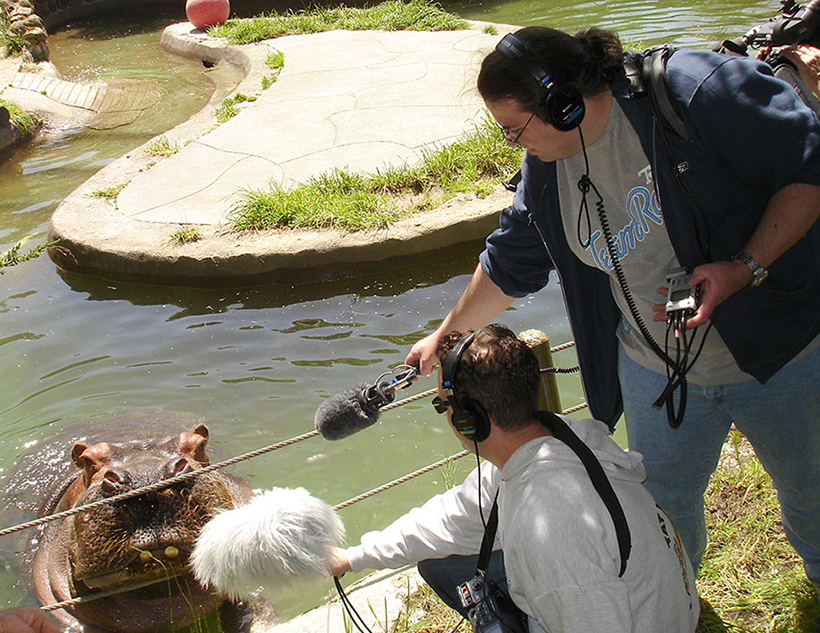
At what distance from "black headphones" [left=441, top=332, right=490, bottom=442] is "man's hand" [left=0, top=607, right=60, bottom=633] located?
1.08m

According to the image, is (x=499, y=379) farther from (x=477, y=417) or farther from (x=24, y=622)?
(x=24, y=622)

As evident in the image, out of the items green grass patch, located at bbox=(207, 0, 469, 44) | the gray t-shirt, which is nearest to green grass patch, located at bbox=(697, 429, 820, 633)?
the gray t-shirt

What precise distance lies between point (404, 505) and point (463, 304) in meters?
1.74

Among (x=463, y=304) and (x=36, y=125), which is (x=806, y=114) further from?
(x=36, y=125)

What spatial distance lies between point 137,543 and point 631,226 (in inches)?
81.5

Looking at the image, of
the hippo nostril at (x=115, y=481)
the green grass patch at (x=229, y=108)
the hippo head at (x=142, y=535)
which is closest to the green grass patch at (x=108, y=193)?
the green grass patch at (x=229, y=108)

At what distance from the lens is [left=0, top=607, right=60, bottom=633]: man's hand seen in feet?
6.07

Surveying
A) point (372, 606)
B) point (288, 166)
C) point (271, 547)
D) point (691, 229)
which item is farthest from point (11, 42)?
point (691, 229)

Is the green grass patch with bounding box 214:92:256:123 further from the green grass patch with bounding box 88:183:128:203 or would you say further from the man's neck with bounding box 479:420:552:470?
the man's neck with bounding box 479:420:552:470

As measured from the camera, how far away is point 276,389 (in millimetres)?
5086

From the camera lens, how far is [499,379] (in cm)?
196

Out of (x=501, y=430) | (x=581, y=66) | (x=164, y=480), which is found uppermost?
(x=581, y=66)

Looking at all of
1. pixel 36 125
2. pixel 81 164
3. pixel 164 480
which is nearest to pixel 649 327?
pixel 164 480

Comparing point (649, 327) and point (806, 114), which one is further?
point (649, 327)
